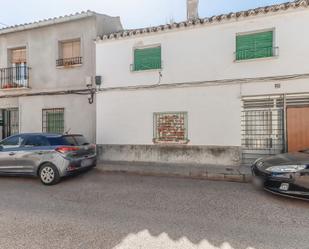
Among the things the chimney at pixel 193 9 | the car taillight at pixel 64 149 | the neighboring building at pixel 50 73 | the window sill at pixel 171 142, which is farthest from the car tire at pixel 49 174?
the chimney at pixel 193 9

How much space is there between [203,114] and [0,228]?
6.61 meters

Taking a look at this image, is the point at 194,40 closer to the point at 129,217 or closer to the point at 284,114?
the point at 284,114

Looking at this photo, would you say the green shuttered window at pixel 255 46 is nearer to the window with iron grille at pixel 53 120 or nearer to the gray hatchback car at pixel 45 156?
the gray hatchback car at pixel 45 156

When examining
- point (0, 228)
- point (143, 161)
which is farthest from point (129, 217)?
point (143, 161)

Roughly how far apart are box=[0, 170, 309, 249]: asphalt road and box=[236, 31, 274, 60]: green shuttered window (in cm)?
416

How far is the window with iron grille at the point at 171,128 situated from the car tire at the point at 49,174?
3.79 m

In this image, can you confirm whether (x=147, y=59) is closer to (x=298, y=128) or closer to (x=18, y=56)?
(x=298, y=128)

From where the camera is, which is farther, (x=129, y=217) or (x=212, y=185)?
(x=212, y=185)

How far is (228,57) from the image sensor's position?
8.49 meters

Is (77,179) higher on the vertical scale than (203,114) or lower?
lower

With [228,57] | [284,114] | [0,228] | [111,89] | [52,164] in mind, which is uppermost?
[228,57]

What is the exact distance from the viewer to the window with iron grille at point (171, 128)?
9.19m

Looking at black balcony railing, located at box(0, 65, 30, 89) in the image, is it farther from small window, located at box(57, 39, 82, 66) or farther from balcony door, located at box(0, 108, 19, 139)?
small window, located at box(57, 39, 82, 66)

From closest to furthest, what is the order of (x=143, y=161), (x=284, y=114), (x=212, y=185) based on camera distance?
(x=212, y=185) → (x=284, y=114) → (x=143, y=161)
